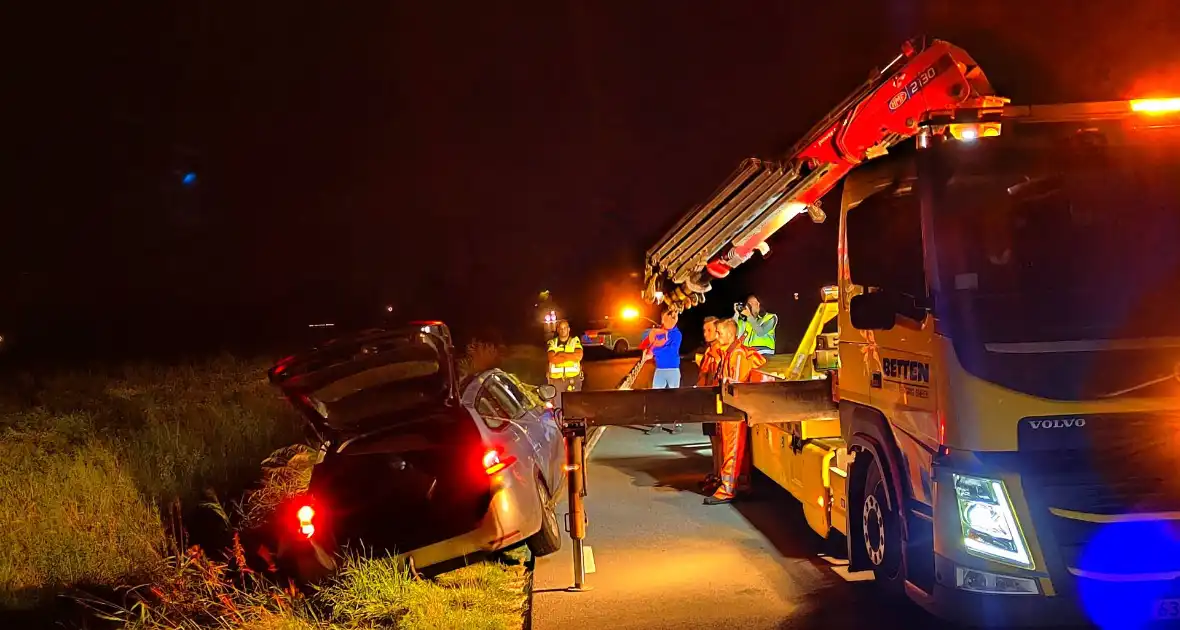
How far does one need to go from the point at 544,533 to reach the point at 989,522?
11.7 feet

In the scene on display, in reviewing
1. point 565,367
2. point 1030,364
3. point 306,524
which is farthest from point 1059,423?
point 565,367

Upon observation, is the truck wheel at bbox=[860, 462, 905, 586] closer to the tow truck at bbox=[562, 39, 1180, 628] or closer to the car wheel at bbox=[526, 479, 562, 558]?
the tow truck at bbox=[562, 39, 1180, 628]

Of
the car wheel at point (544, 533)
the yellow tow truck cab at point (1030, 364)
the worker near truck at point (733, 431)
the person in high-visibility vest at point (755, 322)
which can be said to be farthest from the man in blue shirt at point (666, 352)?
the yellow tow truck cab at point (1030, 364)

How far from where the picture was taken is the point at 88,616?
643 cm

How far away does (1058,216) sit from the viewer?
4406 mm

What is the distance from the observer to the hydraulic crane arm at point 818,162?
209 inches

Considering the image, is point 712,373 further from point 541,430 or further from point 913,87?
point 913,87

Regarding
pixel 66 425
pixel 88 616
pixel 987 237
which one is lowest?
pixel 88 616

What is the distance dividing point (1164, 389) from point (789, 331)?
861 inches

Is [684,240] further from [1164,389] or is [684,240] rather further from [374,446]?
[1164,389]

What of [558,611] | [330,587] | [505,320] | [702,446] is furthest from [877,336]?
[505,320]

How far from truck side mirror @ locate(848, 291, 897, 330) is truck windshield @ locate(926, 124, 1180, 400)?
38 cm

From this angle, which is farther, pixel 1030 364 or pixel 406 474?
pixel 406 474

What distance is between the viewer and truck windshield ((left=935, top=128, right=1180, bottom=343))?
4.29 meters
